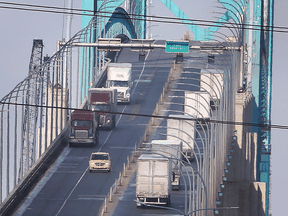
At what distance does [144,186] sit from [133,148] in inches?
789

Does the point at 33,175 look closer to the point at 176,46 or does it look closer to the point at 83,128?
the point at 83,128

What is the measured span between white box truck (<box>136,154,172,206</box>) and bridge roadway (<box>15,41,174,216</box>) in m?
3.75

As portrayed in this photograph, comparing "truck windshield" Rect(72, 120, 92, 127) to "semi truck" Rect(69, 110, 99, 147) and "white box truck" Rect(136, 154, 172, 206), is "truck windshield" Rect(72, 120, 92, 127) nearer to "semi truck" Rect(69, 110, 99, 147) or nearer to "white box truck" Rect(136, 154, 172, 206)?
"semi truck" Rect(69, 110, 99, 147)

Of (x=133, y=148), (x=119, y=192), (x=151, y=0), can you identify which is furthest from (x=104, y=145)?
(x=151, y=0)

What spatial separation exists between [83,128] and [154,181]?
1890 centimetres

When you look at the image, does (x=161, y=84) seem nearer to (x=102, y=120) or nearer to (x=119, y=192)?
(x=102, y=120)

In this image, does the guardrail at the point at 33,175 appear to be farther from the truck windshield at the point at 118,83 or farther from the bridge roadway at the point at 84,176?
the truck windshield at the point at 118,83

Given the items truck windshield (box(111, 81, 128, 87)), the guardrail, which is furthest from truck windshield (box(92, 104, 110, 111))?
truck windshield (box(111, 81, 128, 87))

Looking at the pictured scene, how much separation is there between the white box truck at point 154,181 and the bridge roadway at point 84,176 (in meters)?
3.75

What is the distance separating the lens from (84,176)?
51.4m

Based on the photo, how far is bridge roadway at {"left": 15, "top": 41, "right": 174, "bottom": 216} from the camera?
43.3 metres

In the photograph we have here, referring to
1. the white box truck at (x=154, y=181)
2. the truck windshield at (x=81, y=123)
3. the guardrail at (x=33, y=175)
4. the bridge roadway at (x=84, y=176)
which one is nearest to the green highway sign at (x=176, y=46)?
the bridge roadway at (x=84, y=176)

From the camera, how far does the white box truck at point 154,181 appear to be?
135 ft

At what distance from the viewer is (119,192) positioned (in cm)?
4684
